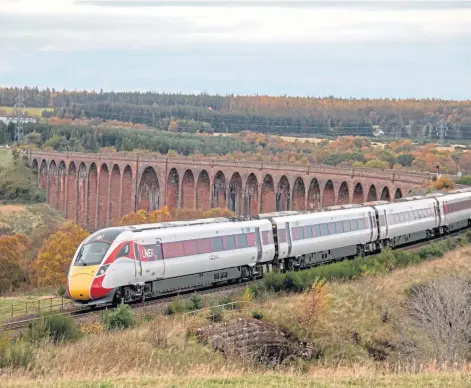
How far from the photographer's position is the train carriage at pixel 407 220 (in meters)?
41.7

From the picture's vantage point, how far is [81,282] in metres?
25.8

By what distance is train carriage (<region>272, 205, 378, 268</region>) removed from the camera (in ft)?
113

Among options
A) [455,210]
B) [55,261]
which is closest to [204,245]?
[455,210]

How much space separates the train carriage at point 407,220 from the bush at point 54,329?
2106cm

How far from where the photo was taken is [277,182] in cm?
7556

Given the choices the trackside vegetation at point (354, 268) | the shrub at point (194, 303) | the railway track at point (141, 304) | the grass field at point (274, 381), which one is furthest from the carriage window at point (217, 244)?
the grass field at point (274, 381)

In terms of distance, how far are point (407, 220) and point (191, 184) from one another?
45825 millimetres

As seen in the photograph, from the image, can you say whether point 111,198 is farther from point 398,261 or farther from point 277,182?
point 398,261

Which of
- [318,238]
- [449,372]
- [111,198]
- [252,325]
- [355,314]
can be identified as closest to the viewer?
[449,372]

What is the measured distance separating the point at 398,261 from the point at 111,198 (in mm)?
65288

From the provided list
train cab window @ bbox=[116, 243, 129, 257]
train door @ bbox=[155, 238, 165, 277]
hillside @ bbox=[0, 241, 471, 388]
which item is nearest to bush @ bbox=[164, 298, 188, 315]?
hillside @ bbox=[0, 241, 471, 388]

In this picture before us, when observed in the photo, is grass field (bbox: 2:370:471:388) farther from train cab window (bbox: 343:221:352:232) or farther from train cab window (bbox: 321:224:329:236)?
train cab window (bbox: 343:221:352:232)

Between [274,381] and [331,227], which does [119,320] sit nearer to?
[274,381]

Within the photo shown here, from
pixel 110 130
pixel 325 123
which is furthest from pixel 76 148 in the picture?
pixel 325 123
